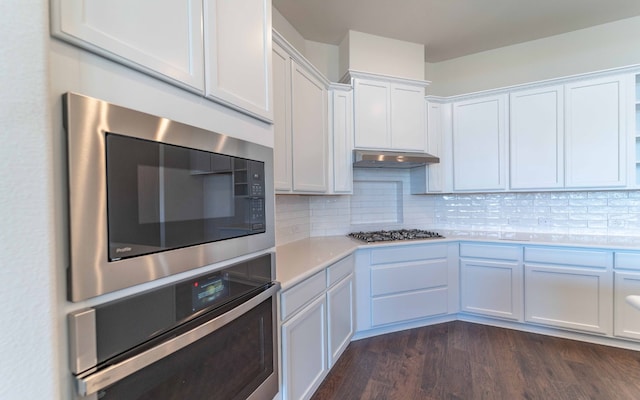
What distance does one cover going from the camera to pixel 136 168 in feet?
2.16

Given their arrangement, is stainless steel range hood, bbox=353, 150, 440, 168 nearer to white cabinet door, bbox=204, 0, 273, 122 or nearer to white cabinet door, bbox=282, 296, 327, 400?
white cabinet door, bbox=282, 296, 327, 400

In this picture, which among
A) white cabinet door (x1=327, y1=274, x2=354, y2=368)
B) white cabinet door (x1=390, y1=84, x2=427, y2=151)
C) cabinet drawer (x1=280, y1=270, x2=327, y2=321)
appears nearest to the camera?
cabinet drawer (x1=280, y1=270, x2=327, y2=321)

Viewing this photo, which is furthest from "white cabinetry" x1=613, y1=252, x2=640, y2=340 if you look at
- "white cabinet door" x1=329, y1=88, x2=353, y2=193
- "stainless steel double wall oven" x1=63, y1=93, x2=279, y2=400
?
"stainless steel double wall oven" x1=63, y1=93, x2=279, y2=400

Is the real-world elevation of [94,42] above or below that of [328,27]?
below

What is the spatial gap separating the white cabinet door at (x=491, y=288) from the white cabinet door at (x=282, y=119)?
2.15m

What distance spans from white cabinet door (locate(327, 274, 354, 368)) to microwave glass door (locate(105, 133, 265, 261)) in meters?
1.21

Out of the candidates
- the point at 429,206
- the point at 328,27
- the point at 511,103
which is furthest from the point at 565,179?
the point at 328,27

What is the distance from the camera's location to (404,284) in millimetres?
2730

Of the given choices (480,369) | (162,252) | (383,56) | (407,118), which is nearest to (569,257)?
(480,369)

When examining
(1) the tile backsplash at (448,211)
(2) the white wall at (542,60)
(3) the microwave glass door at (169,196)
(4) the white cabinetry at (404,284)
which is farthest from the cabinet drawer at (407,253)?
(2) the white wall at (542,60)

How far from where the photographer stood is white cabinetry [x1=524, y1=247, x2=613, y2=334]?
2.40m

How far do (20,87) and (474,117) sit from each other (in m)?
3.57

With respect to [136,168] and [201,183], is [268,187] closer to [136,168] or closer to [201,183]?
[201,183]

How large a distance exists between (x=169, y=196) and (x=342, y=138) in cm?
223
